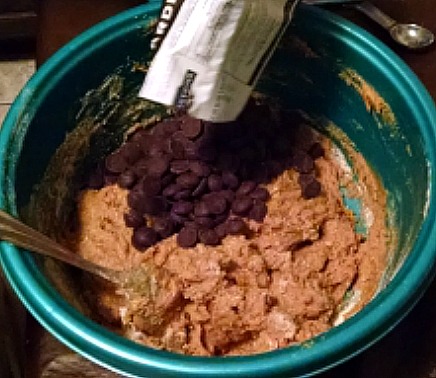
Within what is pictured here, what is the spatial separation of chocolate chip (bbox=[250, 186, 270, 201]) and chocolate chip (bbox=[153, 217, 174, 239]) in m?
0.12

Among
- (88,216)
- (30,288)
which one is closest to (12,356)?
(88,216)

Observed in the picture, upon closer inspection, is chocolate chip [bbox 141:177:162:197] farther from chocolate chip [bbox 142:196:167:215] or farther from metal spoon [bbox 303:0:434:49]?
metal spoon [bbox 303:0:434:49]

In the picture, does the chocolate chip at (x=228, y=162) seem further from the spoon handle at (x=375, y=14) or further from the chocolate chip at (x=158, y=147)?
the spoon handle at (x=375, y=14)

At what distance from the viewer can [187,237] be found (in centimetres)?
98

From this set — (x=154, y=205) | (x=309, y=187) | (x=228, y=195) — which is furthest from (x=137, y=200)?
(x=309, y=187)

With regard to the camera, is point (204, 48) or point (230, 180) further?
point (230, 180)

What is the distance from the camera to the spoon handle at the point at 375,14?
115cm

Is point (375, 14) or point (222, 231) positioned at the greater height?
point (375, 14)

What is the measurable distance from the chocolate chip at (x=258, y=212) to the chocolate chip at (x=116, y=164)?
0.64 feet

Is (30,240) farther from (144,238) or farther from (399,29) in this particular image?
(399,29)

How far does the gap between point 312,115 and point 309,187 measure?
0.42 feet

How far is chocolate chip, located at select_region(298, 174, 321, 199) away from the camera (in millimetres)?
1032

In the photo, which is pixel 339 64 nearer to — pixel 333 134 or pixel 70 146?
pixel 333 134

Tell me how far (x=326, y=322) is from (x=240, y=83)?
320 millimetres
